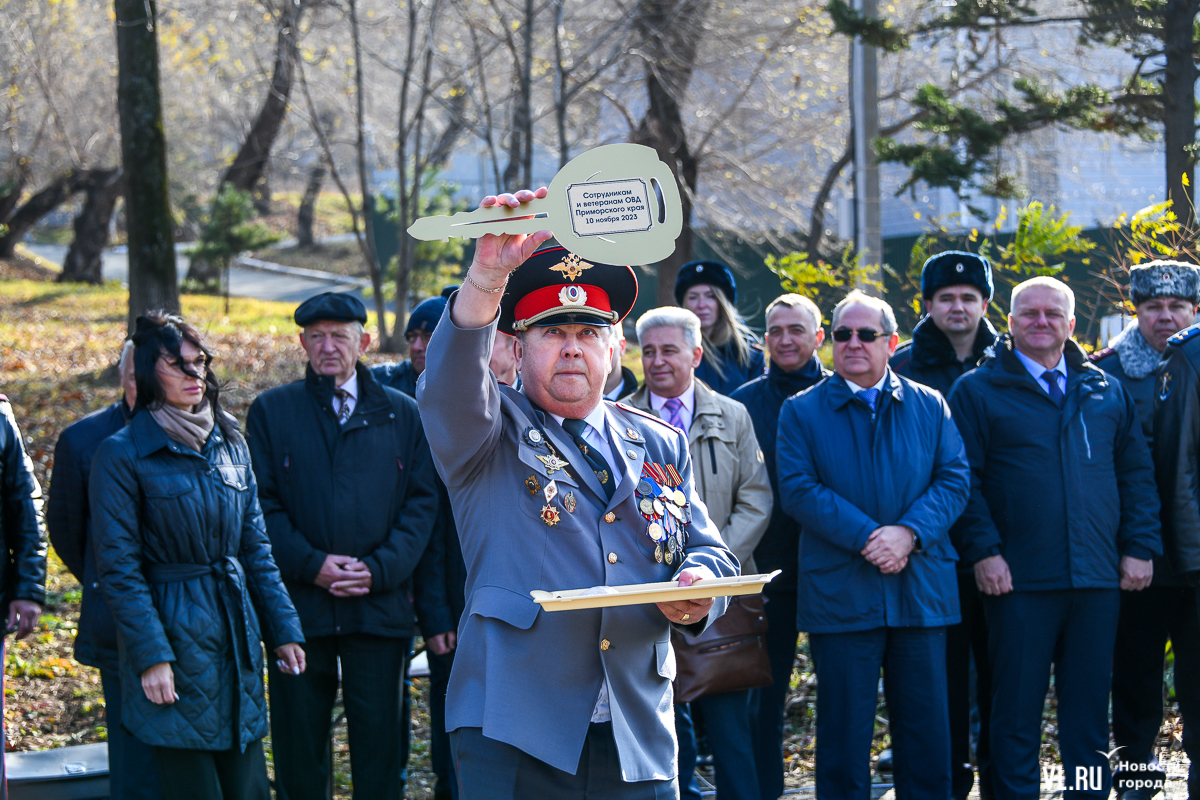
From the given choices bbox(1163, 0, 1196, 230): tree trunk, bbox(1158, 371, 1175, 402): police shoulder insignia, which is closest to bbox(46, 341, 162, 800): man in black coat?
bbox(1158, 371, 1175, 402): police shoulder insignia

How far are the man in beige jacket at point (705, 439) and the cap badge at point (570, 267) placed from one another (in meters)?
2.28

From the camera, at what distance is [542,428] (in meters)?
2.87

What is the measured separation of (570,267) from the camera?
9.30 ft

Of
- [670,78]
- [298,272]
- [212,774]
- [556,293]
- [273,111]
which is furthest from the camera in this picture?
[298,272]

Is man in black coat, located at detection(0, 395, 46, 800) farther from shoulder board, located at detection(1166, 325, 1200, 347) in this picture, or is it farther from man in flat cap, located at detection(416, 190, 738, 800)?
shoulder board, located at detection(1166, 325, 1200, 347)

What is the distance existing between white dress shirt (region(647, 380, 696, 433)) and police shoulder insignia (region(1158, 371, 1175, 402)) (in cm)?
210

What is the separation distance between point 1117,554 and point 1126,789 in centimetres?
113

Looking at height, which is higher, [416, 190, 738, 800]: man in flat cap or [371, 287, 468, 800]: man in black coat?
[416, 190, 738, 800]: man in flat cap

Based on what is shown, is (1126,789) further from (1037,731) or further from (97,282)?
(97,282)

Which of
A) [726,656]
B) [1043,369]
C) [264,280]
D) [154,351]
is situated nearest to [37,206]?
[264,280]

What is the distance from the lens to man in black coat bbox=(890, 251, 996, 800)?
537 centimetres

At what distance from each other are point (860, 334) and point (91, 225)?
23.9 m

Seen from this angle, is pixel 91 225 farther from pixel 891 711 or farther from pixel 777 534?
pixel 891 711

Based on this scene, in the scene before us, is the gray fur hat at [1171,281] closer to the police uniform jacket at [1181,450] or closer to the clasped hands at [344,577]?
the police uniform jacket at [1181,450]
